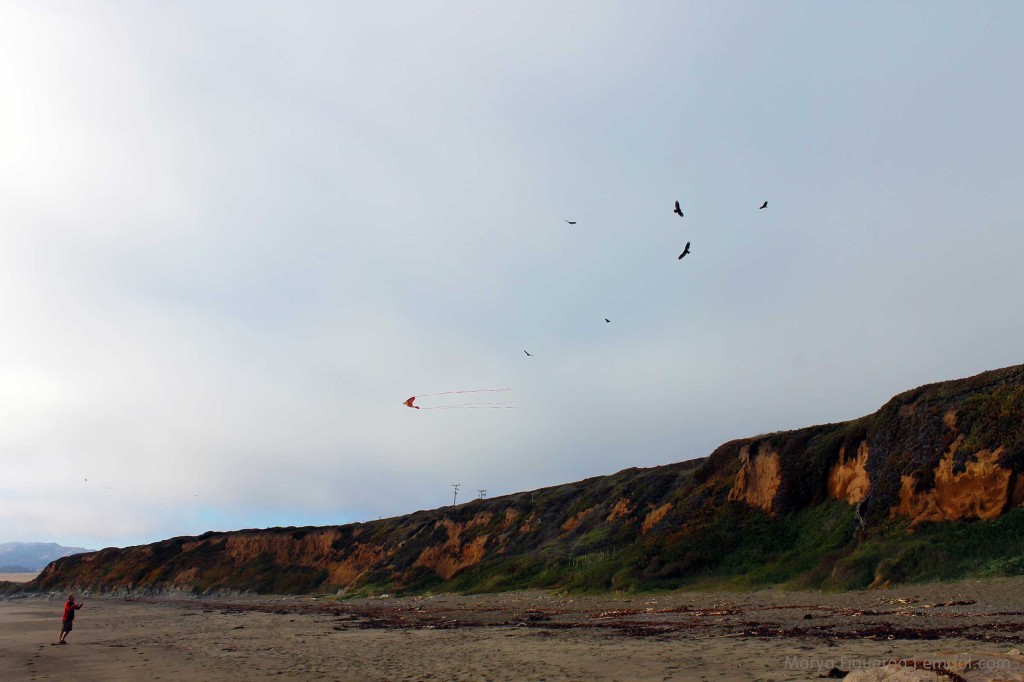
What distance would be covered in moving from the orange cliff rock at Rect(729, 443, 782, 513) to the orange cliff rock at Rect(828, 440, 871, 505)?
306cm

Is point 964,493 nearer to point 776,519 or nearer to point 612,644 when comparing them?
point 776,519

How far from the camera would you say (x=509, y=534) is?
55.8 m

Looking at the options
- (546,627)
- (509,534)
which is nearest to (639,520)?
(509,534)

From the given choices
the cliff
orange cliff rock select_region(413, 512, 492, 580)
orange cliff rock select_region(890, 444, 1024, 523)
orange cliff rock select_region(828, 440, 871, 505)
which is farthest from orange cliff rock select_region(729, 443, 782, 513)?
orange cliff rock select_region(413, 512, 492, 580)

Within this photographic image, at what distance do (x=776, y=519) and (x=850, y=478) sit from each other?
4.52m

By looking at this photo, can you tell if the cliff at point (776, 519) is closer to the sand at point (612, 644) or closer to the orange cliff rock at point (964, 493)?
the orange cliff rock at point (964, 493)

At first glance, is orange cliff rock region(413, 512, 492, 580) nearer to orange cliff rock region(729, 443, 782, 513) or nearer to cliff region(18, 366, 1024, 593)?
cliff region(18, 366, 1024, 593)

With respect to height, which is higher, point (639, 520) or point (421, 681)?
point (639, 520)

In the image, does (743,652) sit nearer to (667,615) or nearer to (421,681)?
(421,681)

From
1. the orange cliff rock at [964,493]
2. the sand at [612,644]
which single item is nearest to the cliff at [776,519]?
the orange cliff rock at [964,493]

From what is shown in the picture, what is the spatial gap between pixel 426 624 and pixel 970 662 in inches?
764

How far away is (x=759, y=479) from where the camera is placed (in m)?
39.1

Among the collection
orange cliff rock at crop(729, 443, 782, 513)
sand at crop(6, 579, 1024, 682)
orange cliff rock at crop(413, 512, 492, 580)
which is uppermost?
orange cliff rock at crop(729, 443, 782, 513)

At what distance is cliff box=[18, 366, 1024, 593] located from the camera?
25125mm
